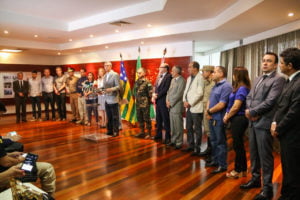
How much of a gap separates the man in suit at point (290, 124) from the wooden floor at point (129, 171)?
532mm

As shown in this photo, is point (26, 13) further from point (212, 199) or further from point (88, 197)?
point (212, 199)

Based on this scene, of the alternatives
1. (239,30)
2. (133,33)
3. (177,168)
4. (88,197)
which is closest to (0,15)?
(133,33)

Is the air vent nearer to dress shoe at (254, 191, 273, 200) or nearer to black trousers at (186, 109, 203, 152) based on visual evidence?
black trousers at (186, 109, 203, 152)

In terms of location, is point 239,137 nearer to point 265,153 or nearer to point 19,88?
point 265,153

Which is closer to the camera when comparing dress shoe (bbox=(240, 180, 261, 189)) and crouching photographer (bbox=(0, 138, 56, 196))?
crouching photographer (bbox=(0, 138, 56, 196))

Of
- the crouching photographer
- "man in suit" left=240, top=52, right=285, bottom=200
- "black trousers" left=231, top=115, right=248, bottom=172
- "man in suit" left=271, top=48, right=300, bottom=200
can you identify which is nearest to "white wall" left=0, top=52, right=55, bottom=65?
the crouching photographer

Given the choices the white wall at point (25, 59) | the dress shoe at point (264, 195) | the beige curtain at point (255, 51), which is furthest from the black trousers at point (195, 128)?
the white wall at point (25, 59)

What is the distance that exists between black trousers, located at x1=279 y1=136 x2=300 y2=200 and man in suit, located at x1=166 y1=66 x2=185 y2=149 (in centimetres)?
239

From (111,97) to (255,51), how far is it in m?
3.75

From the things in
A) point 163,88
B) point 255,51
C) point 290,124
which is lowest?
point 290,124

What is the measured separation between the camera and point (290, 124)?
7.30 feet

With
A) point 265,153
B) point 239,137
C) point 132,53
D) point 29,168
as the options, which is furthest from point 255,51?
point 29,168

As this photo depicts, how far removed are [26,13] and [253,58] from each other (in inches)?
228

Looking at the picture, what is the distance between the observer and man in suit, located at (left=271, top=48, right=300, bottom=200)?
7.29 feet
